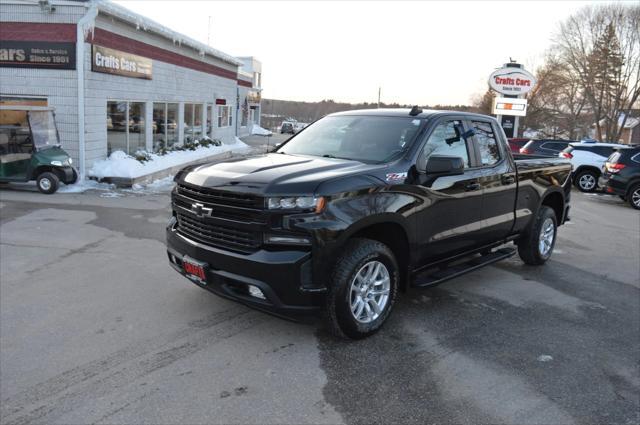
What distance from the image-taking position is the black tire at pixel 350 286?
4.07 m

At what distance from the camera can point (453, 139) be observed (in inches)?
212

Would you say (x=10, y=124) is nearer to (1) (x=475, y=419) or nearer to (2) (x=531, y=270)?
(2) (x=531, y=270)

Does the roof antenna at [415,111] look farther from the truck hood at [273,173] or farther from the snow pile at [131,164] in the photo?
the snow pile at [131,164]

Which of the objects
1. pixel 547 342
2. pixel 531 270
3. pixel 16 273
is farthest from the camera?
pixel 531 270

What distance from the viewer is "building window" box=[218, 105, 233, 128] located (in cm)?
2749

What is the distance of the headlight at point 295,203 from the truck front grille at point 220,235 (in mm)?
261

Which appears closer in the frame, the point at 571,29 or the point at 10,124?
the point at 10,124

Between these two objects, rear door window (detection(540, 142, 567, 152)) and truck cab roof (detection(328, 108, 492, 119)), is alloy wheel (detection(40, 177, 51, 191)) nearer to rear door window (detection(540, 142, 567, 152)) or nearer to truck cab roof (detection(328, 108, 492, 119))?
truck cab roof (detection(328, 108, 492, 119))

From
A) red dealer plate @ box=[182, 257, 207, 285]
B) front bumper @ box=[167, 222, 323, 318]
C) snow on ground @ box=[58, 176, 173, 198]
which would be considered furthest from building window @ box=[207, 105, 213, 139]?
front bumper @ box=[167, 222, 323, 318]

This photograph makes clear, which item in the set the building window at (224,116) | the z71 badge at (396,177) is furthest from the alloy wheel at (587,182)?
the building window at (224,116)

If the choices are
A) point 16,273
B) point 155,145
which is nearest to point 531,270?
point 16,273

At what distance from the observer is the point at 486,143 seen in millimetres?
5895

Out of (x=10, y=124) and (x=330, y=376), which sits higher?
(x=10, y=124)

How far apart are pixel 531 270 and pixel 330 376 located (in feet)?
13.7
